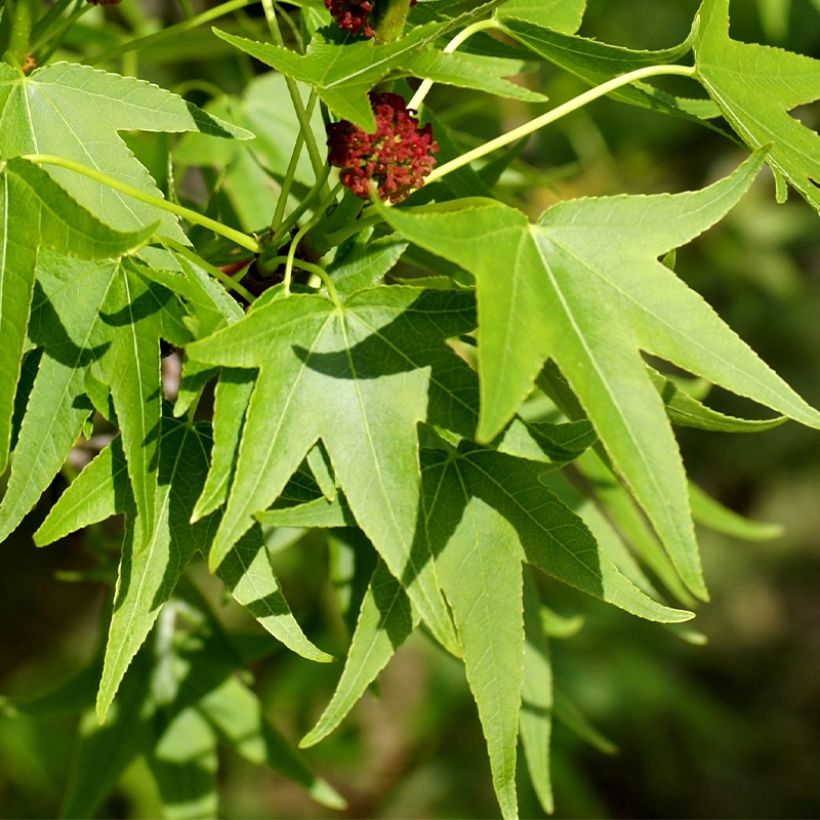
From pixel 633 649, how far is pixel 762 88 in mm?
2897

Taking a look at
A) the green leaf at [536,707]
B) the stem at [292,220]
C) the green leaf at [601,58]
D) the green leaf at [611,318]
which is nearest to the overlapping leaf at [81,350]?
the stem at [292,220]

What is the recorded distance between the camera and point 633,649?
3.74 m

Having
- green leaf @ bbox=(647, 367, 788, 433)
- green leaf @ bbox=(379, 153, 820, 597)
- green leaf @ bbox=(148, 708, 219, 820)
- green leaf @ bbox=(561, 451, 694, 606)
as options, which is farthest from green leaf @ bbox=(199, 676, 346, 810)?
green leaf @ bbox=(379, 153, 820, 597)

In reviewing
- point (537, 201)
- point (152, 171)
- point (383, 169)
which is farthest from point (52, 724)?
point (383, 169)

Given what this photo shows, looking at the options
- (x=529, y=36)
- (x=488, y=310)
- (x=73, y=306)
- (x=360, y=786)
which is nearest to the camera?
(x=488, y=310)

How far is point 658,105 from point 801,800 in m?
4.01

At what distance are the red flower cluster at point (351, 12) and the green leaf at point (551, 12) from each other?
0.21m

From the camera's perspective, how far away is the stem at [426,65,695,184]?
1.02 m

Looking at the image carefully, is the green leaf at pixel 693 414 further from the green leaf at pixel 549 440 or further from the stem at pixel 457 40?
the stem at pixel 457 40

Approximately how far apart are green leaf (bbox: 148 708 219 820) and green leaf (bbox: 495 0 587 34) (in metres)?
1.10

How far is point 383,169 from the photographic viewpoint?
3.28 ft

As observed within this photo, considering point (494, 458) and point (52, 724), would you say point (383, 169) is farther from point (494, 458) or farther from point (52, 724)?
point (52, 724)

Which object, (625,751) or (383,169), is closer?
(383,169)

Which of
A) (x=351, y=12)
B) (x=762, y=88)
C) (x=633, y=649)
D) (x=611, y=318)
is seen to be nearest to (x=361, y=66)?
(x=351, y=12)
